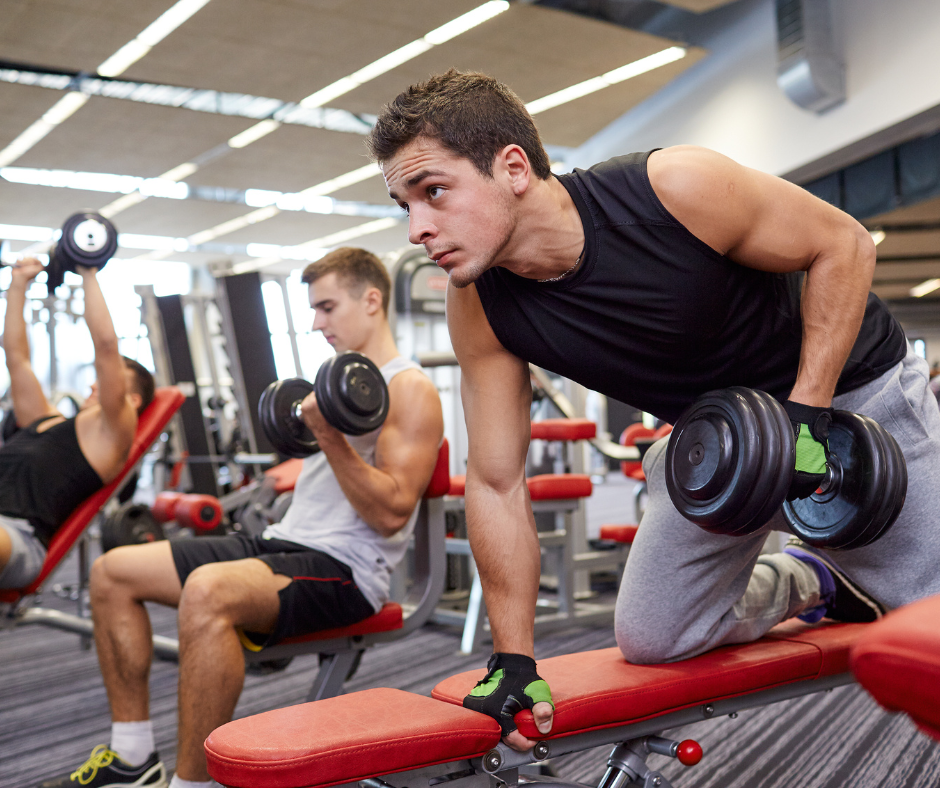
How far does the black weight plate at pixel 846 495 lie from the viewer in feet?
3.79

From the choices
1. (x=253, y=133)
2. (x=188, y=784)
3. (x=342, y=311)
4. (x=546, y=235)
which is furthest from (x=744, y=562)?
(x=253, y=133)

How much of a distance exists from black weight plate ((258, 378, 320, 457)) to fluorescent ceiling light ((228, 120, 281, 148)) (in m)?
6.11

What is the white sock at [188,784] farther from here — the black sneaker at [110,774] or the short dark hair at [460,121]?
the short dark hair at [460,121]

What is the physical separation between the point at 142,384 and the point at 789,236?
231 cm

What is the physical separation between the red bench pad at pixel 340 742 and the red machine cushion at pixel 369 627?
632 mm

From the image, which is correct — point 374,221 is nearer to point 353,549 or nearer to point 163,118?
point 163,118

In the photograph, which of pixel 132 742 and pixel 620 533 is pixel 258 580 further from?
pixel 620 533

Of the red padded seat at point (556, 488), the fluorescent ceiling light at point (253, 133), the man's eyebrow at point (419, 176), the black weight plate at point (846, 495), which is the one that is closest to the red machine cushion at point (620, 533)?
the red padded seat at point (556, 488)

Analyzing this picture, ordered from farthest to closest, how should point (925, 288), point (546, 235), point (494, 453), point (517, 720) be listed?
point (925, 288)
point (494, 453)
point (546, 235)
point (517, 720)

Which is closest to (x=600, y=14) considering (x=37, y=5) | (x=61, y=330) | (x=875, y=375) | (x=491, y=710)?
(x=37, y=5)

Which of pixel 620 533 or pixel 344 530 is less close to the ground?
pixel 344 530

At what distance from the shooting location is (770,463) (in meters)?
1.05

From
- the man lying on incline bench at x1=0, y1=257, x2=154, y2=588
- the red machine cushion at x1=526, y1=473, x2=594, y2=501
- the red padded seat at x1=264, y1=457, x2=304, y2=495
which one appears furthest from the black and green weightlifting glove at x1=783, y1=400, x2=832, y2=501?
the red machine cushion at x1=526, y1=473, x2=594, y2=501

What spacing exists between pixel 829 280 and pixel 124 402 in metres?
2.06
